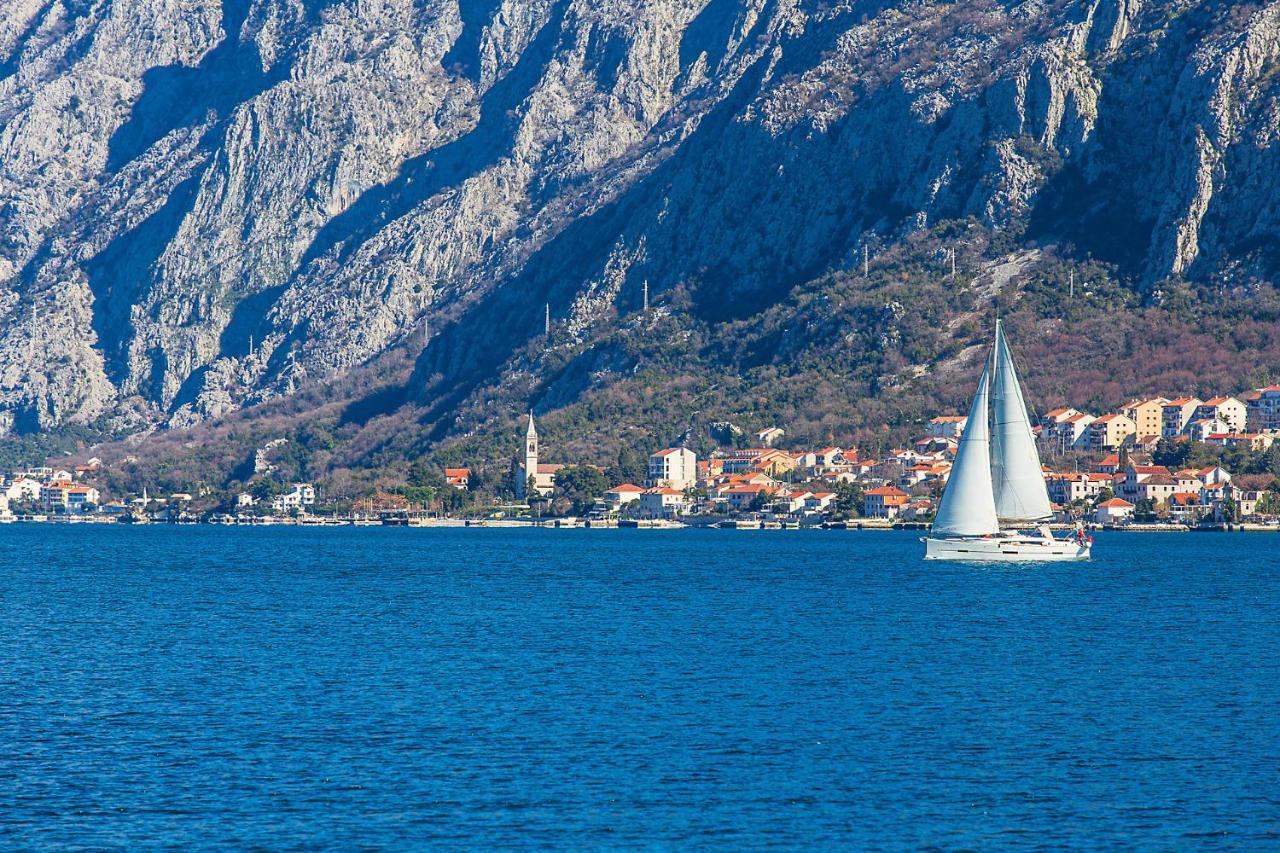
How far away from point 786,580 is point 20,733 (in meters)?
58.3

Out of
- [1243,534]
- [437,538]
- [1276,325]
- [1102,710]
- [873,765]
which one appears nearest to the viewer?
[873,765]

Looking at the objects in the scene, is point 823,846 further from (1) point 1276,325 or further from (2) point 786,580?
(1) point 1276,325

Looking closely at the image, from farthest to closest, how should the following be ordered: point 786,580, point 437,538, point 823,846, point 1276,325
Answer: point 1276,325 → point 437,538 → point 786,580 → point 823,846

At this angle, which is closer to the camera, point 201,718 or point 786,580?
point 201,718

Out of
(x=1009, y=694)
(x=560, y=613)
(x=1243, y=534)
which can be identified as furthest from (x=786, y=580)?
(x=1243, y=534)

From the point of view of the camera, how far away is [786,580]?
97.0m

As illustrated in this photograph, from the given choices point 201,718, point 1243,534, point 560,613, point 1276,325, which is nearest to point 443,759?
point 201,718

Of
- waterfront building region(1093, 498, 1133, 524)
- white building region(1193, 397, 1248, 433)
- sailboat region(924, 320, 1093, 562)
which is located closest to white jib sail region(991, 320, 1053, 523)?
sailboat region(924, 320, 1093, 562)

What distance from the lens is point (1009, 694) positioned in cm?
5028

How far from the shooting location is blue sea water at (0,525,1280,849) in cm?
3488

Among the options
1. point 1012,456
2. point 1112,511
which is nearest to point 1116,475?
point 1112,511

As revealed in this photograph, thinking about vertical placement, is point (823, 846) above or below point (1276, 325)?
below

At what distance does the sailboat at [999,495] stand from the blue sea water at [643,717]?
55.6ft

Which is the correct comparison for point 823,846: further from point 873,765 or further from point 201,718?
point 201,718
